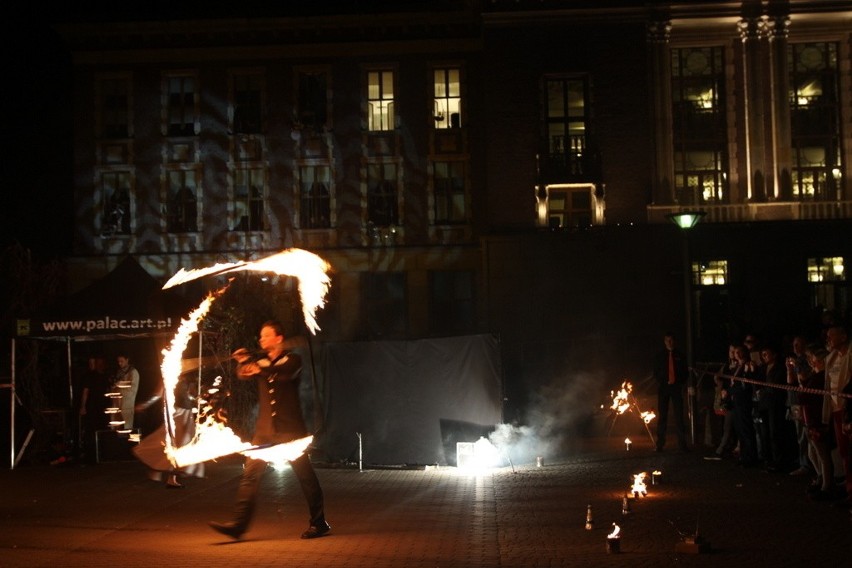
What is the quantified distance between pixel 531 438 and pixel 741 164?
2492 centimetres

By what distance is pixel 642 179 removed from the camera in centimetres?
4119

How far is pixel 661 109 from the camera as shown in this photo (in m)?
41.4

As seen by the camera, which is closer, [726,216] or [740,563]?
[740,563]

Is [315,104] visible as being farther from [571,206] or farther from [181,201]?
[571,206]

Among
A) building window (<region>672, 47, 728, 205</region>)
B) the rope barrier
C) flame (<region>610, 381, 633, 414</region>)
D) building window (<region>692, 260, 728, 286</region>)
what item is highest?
building window (<region>672, 47, 728, 205</region>)

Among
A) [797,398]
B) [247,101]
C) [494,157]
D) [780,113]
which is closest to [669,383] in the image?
[797,398]

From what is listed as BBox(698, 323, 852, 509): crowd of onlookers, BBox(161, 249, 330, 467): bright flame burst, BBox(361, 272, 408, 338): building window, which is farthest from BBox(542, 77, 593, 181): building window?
BBox(161, 249, 330, 467): bright flame burst

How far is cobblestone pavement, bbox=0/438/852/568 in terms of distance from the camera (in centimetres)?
1045

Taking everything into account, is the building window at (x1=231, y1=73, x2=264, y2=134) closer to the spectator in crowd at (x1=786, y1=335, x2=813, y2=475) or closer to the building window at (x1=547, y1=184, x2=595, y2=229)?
the building window at (x1=547, y1=184, x2=595, y2=229)

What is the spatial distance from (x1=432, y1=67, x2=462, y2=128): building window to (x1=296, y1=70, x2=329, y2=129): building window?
14.2 feet

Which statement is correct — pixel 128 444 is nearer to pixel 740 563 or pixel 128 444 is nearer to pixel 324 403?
pixel 324 403

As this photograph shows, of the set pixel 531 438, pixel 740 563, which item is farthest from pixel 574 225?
pixel 740 563

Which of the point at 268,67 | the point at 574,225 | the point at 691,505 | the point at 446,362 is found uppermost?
the point at 268,67

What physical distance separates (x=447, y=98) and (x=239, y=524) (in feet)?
113
